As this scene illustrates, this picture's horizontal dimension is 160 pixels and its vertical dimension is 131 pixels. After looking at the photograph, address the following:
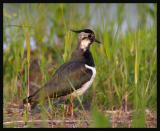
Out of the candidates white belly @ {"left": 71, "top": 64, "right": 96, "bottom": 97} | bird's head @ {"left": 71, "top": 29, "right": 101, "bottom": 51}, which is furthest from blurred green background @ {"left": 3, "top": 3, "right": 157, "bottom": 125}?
white belly @ {"left": 71, "top": 64, "right": 96, "bottom": 97}

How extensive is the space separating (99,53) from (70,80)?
157cm

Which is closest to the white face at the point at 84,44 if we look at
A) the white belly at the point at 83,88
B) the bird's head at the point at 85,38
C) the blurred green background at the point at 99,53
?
the bird's head at the point at 85,38

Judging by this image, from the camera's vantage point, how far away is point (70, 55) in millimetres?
7941

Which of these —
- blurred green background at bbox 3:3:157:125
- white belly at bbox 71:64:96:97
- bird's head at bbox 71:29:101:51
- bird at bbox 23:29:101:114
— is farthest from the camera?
bird's head at bbox 71:29:101:51

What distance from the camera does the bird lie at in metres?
7.17

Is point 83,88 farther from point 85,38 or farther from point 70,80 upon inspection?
point 85,38

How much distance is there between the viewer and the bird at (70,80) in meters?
7.17

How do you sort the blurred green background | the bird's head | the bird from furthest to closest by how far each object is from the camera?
the bird's head < the blurred green background < the bird

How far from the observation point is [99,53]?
29.1ft

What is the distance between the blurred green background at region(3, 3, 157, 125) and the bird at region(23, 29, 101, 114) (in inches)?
7.7

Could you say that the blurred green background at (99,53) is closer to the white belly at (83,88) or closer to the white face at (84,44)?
the white face at (84,44)

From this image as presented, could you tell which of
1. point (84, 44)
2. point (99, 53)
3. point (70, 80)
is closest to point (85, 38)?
point (84, 44)

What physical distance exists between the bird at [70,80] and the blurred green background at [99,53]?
0.20 meters

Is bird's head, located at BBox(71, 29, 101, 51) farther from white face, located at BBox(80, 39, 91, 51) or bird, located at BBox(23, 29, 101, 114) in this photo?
bird, located at BBox(23, 29, 101, 114)
